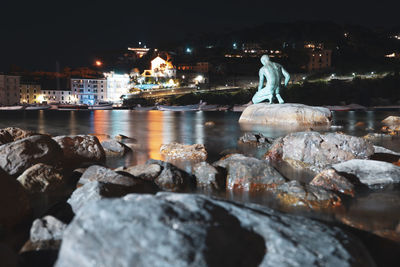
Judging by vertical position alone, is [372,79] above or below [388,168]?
above

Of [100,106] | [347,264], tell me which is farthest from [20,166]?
[100,106]

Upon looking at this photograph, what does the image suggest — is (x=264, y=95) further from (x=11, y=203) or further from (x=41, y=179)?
(x=11, y=203)

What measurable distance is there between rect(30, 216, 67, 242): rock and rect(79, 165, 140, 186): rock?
1.78 m

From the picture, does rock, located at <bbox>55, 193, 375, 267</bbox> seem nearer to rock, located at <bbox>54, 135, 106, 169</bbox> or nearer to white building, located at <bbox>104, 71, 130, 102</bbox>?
rock, located at <bbox>54, 135, 106, 169</bbox>

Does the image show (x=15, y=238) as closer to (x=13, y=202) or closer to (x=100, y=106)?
(x=13, y=202)

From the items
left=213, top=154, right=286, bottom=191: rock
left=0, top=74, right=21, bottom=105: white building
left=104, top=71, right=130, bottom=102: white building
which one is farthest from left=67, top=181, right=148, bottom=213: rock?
left=0, top=74, right=21, bottom=105: white building

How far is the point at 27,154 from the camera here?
7859 millimetres

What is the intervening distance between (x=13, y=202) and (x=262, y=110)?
23.2 meters

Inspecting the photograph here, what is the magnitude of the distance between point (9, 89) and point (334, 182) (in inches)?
4523

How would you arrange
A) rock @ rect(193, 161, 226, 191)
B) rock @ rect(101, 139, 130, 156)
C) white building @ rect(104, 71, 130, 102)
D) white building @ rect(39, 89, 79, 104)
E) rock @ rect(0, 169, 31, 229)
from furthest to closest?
white building @ rect(104, 71, 130, 102) → white building @ rect(39, 89, 79, 104) → rock @ rect(101, 139, 130, 156) → rock @ rect(193, 161, 226, 191) → rock @ rect(0, 169, 31, 229)

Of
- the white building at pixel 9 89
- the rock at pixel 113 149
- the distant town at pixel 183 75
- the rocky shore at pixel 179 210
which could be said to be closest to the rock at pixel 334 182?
the rocky shore at pixel 179 210

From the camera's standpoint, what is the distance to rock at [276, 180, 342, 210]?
20.3ft

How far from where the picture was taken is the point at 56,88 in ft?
364

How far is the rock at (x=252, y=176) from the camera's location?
24.0 ft
